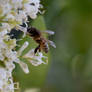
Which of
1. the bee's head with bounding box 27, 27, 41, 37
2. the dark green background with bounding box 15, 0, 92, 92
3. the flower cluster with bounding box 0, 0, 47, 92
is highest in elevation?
the dark green background with bounding box 15, 0, 92, 92

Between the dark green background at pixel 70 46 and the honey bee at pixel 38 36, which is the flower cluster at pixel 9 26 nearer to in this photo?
the honey bee at pixel 38 36

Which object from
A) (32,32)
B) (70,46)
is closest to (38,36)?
(32,32)

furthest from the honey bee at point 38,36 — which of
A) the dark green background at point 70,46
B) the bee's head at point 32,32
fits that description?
the dark green background at point 70,46

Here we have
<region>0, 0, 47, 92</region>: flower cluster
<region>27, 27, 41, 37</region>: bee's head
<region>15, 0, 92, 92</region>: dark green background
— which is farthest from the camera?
<region>15, 0, 92, 92</region>: dark green background

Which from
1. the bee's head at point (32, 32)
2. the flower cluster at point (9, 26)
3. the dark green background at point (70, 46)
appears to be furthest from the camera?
the dark green background at point (70, 46)

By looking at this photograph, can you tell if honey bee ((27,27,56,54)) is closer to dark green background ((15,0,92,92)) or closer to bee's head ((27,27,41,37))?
bee's head ((27,27,41,37))

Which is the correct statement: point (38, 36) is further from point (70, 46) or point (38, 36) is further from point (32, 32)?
point (70, 46)

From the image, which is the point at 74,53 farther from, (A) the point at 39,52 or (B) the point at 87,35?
(A) the point at 39,52

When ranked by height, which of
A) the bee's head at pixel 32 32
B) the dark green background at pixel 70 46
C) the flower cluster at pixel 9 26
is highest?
the dark green background at pixel 70 46

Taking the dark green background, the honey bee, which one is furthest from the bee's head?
the dark green background

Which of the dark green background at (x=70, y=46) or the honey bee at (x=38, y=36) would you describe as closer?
the honey bee at (x=38, y=36)

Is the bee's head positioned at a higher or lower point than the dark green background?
lower
